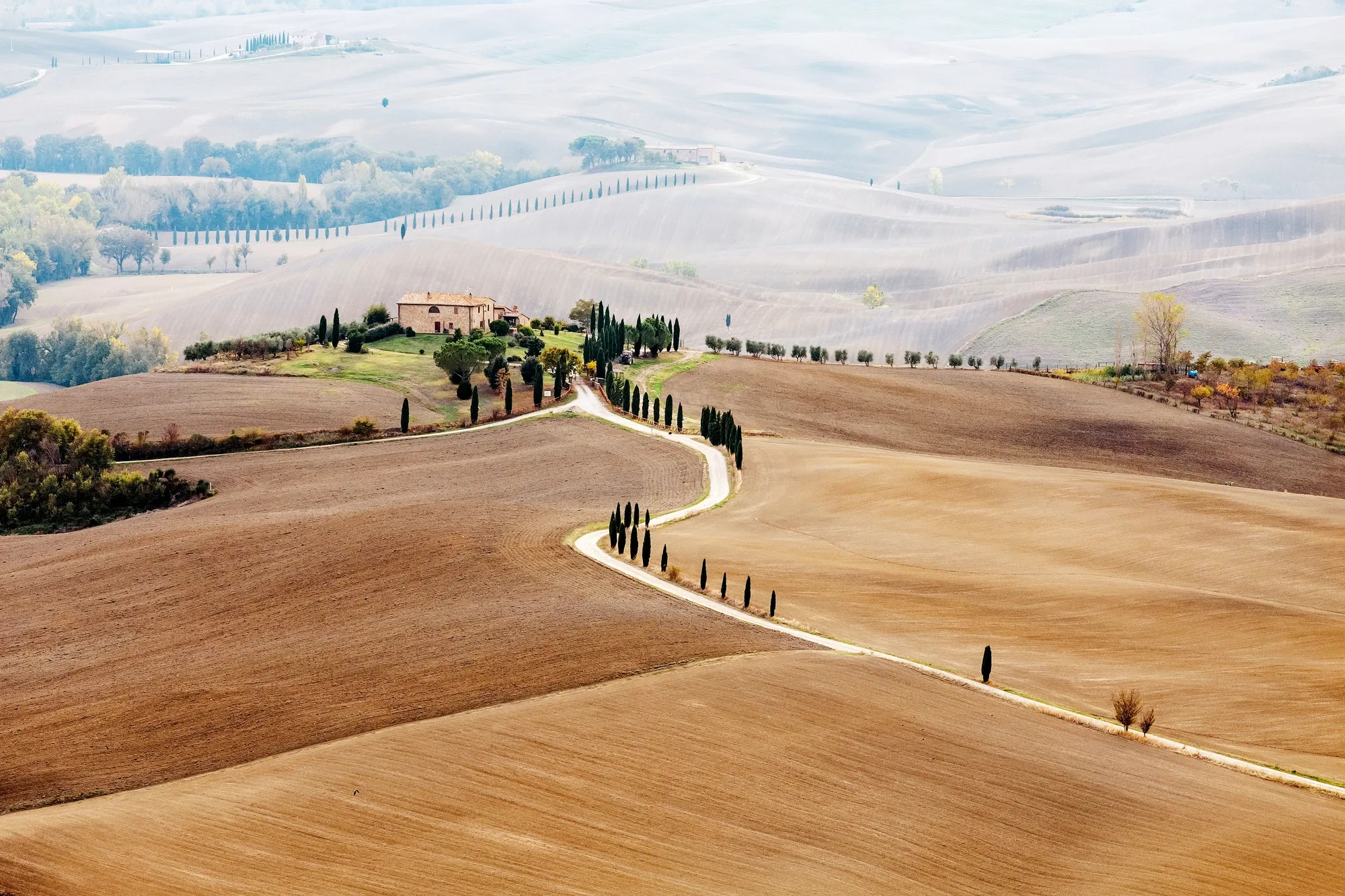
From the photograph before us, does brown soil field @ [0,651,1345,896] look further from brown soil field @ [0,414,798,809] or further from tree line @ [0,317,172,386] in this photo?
tree line @ [0,317,172,386]

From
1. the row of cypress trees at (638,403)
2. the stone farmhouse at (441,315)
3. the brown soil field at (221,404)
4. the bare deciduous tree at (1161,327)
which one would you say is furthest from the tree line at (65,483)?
the bare deciduous tree at (1161,327)

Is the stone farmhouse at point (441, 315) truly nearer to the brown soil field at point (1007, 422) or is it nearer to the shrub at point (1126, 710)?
the brown soil field at point (1007, 422)

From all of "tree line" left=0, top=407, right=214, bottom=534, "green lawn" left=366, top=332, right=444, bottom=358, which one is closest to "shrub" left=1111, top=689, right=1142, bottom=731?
"tree line" left=0, top=407, right=214, bottom=534

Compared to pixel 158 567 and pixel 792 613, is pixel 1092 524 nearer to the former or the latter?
pixel 792 613

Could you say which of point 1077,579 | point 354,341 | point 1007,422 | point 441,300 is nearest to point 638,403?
point 1007,422

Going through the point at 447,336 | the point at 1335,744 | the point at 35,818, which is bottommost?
the point at 35,818

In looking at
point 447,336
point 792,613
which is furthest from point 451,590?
point 447,336
